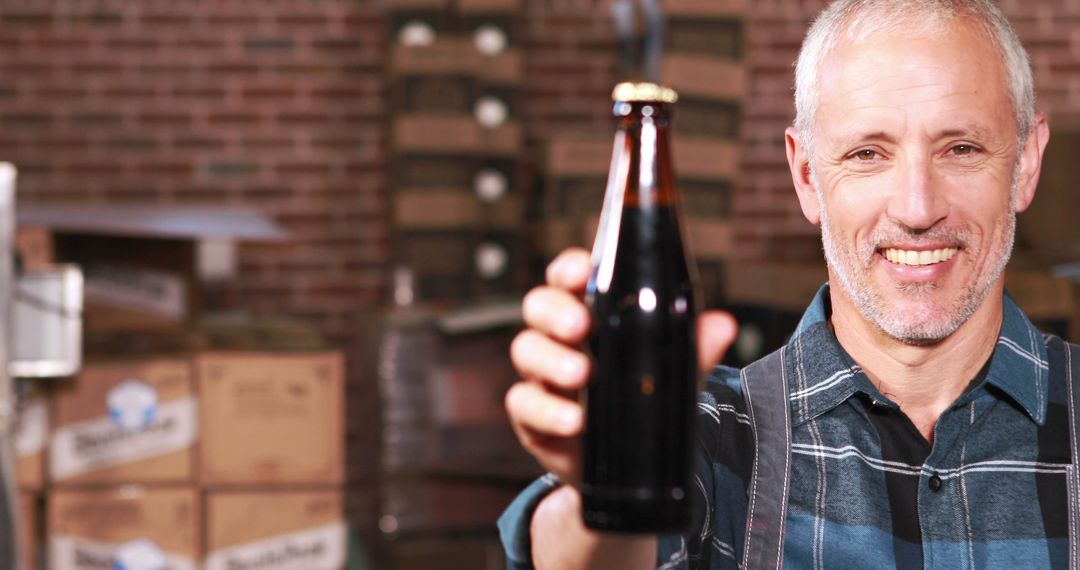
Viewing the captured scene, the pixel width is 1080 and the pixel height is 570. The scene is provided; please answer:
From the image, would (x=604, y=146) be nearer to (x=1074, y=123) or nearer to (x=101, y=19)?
(x=1074, y=123)

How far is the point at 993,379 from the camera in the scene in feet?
3.29

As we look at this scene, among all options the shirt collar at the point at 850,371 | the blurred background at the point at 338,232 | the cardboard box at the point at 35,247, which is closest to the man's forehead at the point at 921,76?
the shirt collar at the point at 850,371

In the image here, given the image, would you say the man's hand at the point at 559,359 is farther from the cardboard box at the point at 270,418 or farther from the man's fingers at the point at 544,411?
the cardboard box at the point at 270,418

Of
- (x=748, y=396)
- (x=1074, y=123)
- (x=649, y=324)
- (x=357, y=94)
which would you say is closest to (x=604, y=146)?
(x=357, y=94)

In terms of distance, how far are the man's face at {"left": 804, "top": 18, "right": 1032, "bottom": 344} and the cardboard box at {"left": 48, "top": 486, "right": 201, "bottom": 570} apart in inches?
83.1

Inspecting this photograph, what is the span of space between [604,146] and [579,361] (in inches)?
106

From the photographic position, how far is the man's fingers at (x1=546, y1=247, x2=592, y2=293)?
75cm

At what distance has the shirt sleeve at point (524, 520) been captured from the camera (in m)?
0.92

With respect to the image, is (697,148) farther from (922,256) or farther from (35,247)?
(922,256)

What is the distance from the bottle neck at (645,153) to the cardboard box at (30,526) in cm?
234

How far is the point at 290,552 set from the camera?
284cm

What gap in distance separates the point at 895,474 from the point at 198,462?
2.06 meters

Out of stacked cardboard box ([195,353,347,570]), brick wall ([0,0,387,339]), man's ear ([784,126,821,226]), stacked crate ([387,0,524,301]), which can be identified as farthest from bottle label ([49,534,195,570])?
man's ear ([784,126,821,226])

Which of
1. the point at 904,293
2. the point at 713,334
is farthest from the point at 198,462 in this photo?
the point at 713,334
